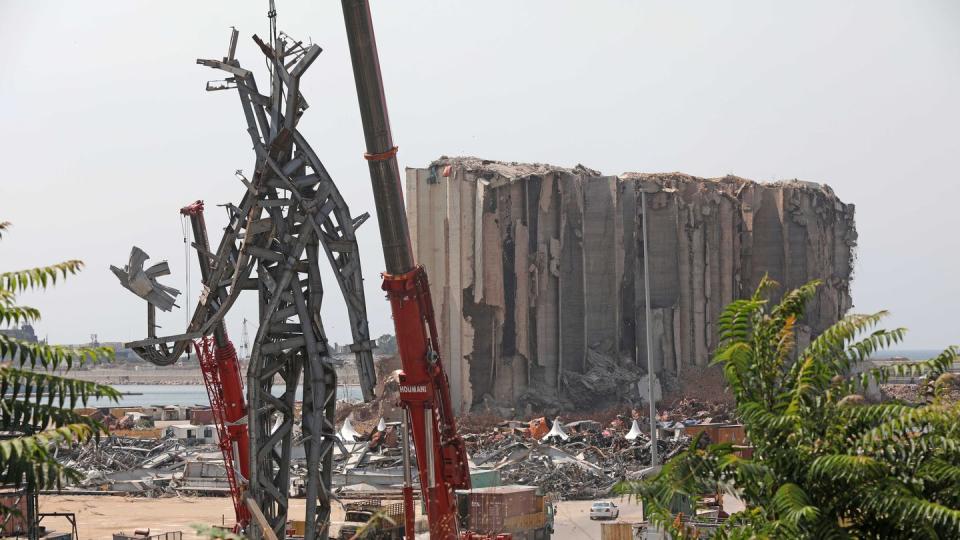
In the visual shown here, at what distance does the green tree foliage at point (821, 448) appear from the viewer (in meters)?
10.7

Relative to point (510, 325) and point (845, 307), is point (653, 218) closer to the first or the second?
point (510, 325)

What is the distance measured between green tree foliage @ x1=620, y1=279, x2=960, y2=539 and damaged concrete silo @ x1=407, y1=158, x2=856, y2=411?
81.9 meters

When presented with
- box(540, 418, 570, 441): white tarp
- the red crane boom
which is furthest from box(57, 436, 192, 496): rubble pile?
the red crane boom

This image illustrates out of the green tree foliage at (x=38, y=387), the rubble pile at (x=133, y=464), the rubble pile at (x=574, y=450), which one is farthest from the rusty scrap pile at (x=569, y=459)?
the green tree foliage at (x=38, y=387)

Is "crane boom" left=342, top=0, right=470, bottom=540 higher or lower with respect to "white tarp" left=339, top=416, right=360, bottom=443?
higher

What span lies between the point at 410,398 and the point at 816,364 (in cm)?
1535

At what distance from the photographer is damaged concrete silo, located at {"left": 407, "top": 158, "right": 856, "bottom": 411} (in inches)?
3740

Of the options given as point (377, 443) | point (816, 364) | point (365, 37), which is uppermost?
point (365, 37)

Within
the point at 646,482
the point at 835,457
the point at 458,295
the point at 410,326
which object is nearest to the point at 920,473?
the point at 835,457

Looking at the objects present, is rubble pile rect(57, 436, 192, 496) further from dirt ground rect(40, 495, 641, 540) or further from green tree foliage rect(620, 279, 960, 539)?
green tree foliage rect(620, 279, 960, 539)

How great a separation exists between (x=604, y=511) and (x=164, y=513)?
19.7m

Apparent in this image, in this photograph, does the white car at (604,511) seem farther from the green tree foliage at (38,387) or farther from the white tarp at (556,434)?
the green tree foliage at (38,387)

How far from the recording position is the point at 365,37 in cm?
2541

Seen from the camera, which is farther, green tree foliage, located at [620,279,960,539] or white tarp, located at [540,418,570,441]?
white tarp, located at [540,418,570,441]
